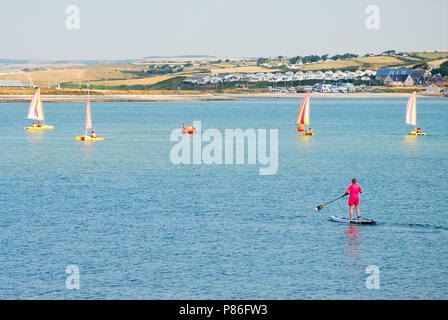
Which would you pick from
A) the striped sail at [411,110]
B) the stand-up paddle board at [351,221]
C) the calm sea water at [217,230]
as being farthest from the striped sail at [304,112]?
the stand-up paddle board at [351,221]

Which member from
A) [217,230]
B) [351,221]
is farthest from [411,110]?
[217,230]

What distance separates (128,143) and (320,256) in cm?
7314

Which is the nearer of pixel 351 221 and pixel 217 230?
pixel 217 230

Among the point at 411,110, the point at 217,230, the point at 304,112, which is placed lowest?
the point at 217,230

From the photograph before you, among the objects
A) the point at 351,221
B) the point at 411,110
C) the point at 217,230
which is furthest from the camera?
the point at 411,110

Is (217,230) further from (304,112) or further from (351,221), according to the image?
(304,112)

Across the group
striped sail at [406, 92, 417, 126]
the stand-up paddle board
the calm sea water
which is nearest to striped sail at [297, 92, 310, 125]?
striped sail at [406, 92, 417, 126]

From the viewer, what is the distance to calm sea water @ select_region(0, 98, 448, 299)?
3180 cm

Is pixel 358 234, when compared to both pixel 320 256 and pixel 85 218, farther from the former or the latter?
pixel 85 218

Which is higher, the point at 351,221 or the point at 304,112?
the point at 304,112

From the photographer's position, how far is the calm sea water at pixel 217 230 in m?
31.8

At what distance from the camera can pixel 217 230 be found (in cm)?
4216

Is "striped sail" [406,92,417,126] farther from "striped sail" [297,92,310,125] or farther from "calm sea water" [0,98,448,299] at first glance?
"calm sea water" [0,98,448,299]
